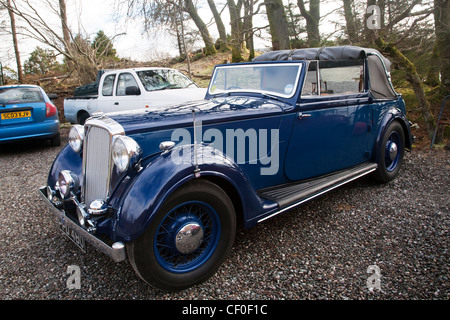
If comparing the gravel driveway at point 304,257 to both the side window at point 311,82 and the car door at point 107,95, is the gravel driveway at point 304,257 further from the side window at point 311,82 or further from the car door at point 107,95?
the car door at point 107,95

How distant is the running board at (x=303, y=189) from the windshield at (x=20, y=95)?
5.83m

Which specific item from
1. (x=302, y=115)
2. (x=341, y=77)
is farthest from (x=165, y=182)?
(x=341, y=77)

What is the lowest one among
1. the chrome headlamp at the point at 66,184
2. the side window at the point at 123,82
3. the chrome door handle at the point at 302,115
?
the chrome headlamp at the point at 66,184

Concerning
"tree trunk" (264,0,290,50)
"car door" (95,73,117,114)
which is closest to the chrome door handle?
"car door" (95,73,117,114)

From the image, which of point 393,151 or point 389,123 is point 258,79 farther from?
point 393,151

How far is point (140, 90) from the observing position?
6.42 m

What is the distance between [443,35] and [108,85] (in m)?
7.02

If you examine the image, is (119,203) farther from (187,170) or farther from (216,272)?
(216,272)

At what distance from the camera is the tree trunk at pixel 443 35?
5730 millimetres

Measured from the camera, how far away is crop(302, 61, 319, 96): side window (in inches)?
119

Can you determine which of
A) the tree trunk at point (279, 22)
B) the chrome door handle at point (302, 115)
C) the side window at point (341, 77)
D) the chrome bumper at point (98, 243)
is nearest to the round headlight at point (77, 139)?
the chrome bumper at point (98, 243)

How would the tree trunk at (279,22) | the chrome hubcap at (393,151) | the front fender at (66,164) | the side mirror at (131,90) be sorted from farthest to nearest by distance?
the tree trunk at (279,22)
the side mirror at (131,90)
the chrome hubcap at (393,151)
the front fender at (66,164)
